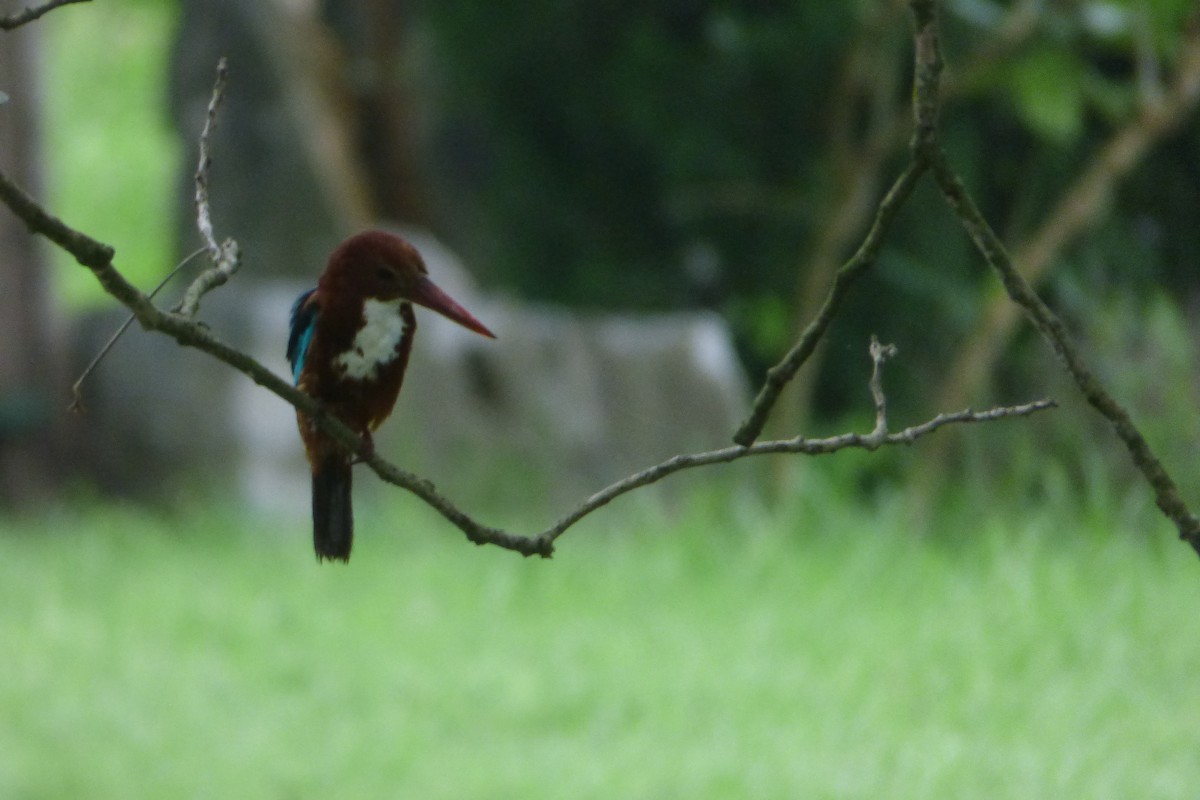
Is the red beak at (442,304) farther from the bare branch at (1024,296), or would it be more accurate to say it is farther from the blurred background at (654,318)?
the blurred background at (654,318)

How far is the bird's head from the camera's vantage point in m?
0.38

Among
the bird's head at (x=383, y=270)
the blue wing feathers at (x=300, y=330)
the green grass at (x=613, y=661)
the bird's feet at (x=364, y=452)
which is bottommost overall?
the bird's feet at (x=364, y=452)

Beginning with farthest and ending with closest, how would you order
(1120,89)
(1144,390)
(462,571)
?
(462,571) < (1120,89) < (1144,390)

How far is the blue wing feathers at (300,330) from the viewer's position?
437 mm

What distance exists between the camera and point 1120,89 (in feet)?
8.41

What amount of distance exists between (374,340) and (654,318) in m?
3.23

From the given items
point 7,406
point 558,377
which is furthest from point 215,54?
point 558,377

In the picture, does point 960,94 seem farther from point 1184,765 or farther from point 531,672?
point 1184,765

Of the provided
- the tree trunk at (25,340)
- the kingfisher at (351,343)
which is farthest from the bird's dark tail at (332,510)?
the tree trunk at (25,340)

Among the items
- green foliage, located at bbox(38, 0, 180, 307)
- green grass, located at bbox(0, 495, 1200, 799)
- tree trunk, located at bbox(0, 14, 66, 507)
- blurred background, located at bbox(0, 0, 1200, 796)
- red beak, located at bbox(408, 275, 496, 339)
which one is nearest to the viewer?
red beak, located at bbox(408, 275, 496, 339)

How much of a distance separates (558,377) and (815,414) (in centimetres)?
56

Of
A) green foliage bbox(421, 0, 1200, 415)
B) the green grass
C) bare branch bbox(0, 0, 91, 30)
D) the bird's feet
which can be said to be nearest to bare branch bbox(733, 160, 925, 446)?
the bird's feet

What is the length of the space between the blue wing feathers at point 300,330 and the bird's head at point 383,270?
1.8 inches

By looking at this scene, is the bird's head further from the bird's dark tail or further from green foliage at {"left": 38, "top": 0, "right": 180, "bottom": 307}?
green foliage at {"left": 38, "top": 0, "right": 180, "bottom": 307}
